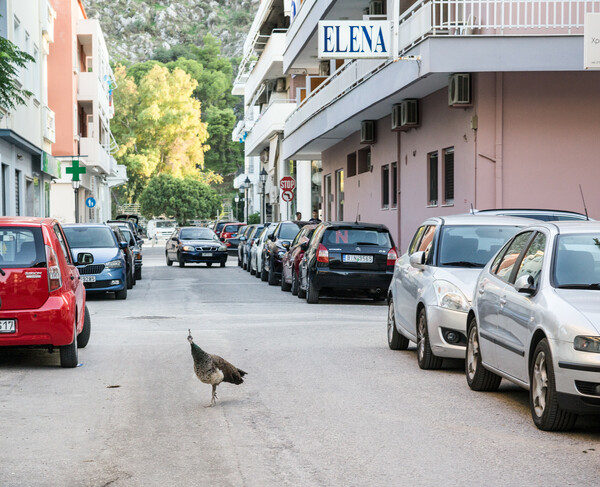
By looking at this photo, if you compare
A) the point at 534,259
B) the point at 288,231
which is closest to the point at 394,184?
the point at 288,231

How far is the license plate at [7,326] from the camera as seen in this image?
1064cm

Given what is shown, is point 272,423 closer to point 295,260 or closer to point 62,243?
point 62,243

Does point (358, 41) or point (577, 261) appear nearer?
point (577, 261)

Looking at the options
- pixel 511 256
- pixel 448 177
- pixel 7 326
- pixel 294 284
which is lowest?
pixel 294 284

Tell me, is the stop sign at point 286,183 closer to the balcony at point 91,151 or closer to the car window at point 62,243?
the balcony at point 91,151

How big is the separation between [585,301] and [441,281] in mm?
3238

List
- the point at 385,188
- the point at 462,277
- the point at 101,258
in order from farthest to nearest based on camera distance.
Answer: the point at 385,188 → the point at 101,258 → the point at 462,277

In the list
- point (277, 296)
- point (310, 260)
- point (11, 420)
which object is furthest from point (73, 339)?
point (277, 296)

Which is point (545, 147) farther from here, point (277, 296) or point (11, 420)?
point (11, 420)

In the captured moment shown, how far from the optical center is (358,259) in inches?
765

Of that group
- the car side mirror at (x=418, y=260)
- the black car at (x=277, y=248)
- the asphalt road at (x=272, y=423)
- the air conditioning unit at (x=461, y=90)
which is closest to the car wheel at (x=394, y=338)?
the asphalt road at (x=272, y=423)

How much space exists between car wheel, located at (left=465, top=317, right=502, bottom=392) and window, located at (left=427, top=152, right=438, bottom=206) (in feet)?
51.4

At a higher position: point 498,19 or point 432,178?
point 498,19

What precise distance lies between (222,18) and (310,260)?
564 ft
